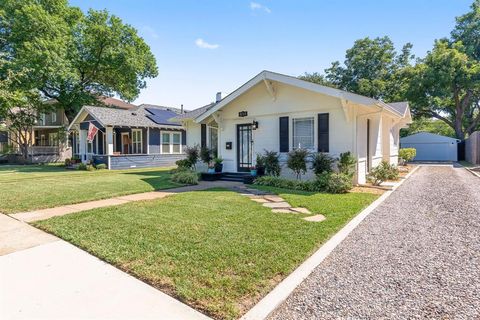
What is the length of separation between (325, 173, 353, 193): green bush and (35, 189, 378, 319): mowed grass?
1.31 m

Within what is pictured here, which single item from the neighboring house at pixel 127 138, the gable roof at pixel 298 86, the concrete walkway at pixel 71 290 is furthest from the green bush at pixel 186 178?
the neighboring house at pixel 127 138

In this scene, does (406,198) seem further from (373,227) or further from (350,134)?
(373,227)

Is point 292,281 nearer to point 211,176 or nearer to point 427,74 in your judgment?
point 211,176

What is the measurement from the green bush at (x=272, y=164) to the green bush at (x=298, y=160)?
62cm

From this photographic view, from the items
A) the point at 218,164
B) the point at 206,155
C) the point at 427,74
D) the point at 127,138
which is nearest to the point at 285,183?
the point at 218,164

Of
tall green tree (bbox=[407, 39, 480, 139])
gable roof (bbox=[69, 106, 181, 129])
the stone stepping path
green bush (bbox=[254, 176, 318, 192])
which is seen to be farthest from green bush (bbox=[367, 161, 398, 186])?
tall green tree (bbox=[407, 39, 480, 139])

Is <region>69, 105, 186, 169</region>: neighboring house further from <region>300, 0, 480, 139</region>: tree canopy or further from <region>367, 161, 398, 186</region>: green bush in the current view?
<region>300, 0, 480, 139</region>: tree canopy

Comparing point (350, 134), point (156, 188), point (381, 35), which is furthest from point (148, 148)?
point (381, 35)

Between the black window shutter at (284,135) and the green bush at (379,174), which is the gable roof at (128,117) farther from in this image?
the green bush at (379,174)

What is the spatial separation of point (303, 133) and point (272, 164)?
171cm

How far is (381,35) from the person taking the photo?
33.7m

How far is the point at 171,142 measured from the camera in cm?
2378

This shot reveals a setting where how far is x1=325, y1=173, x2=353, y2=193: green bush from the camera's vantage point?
8.70 metres

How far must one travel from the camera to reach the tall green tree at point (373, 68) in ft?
101
